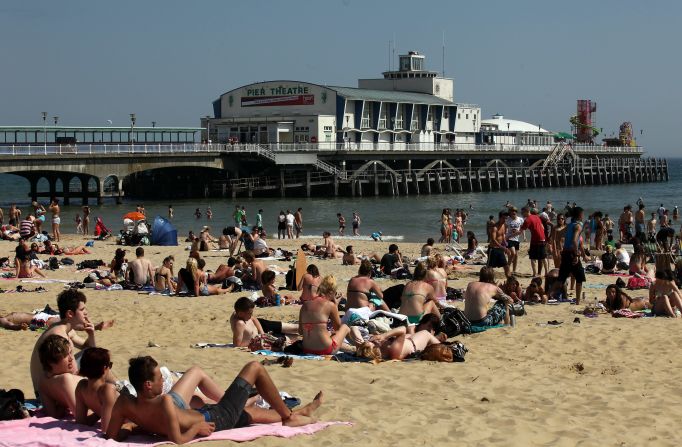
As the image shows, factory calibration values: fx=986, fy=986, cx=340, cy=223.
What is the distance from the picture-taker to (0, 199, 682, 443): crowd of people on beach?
6.66m

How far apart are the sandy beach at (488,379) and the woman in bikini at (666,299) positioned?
37cm

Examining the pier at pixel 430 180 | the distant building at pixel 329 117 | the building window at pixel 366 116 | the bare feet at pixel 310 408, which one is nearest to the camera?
the bare feet at pixel 310 408

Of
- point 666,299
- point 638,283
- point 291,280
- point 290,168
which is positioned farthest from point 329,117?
point 666,299

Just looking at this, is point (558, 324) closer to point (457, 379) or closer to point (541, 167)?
point (457, 379)

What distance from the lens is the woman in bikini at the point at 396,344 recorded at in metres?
9.48

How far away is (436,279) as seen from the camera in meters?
13.4

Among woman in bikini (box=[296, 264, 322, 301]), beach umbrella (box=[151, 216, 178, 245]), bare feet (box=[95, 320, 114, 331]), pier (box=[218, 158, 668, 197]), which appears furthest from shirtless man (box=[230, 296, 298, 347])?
pier (box=[218, 158, 668, 197])

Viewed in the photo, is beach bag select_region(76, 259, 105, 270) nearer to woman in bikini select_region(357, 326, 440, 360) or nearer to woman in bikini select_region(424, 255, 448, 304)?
woman in bikini select_region(424, 255, 448, 304)

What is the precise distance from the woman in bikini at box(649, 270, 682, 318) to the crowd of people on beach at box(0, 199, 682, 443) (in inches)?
0.6

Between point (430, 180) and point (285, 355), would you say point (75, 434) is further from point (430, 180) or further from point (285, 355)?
point (430, 180)

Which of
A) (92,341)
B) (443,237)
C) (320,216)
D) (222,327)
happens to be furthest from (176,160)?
(92,341)

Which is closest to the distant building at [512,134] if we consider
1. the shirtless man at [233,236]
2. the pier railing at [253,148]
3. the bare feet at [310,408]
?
the pier railing at [253,148]

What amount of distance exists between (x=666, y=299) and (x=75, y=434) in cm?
802

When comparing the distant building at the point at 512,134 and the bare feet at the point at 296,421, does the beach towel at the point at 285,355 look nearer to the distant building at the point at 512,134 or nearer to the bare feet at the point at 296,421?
the bare feet at the point at 296,421
